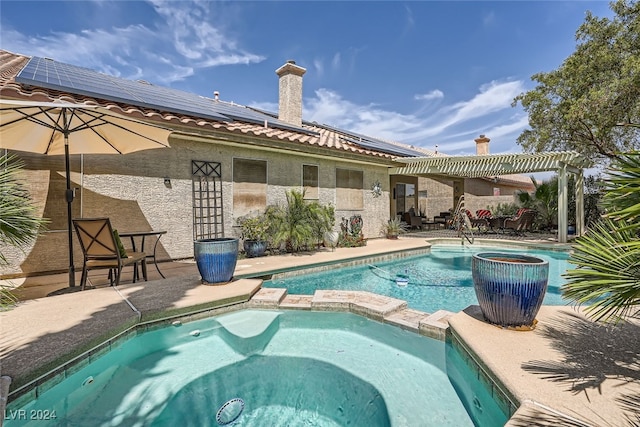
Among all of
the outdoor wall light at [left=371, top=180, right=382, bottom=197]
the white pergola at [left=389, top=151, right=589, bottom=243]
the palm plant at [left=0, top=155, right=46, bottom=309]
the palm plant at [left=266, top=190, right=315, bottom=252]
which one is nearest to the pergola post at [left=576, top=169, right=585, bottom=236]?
the white pergola at [left=389, top=151, right=589, bottom=243]

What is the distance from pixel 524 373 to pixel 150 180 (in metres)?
8.87

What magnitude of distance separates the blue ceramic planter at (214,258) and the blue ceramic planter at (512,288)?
438 cm

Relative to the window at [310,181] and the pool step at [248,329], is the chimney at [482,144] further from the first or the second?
the pool step at [248,329]

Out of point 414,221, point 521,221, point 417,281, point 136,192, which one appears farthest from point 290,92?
point 521,221

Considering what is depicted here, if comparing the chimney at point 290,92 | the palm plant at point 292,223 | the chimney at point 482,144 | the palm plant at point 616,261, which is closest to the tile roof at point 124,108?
the palm plant at point 292,223

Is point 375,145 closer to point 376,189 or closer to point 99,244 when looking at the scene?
point 376,189

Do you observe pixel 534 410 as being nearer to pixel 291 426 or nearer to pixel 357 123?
pixel 291 426

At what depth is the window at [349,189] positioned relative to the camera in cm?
1259

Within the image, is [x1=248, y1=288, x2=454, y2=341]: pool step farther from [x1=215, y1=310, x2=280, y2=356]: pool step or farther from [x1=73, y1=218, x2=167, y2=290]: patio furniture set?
[x1=73, y1=218, x2=167, y2=290]: patio furniture set

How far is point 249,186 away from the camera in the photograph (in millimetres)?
9922

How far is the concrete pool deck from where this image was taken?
235 centimetres

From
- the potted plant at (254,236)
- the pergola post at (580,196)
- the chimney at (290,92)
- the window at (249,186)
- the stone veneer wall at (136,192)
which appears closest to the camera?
the stone veneer wall at (136,192)

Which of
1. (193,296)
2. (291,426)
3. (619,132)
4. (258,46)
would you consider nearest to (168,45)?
(258,46)

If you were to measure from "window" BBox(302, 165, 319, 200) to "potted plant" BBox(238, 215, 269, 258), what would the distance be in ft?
8.79
